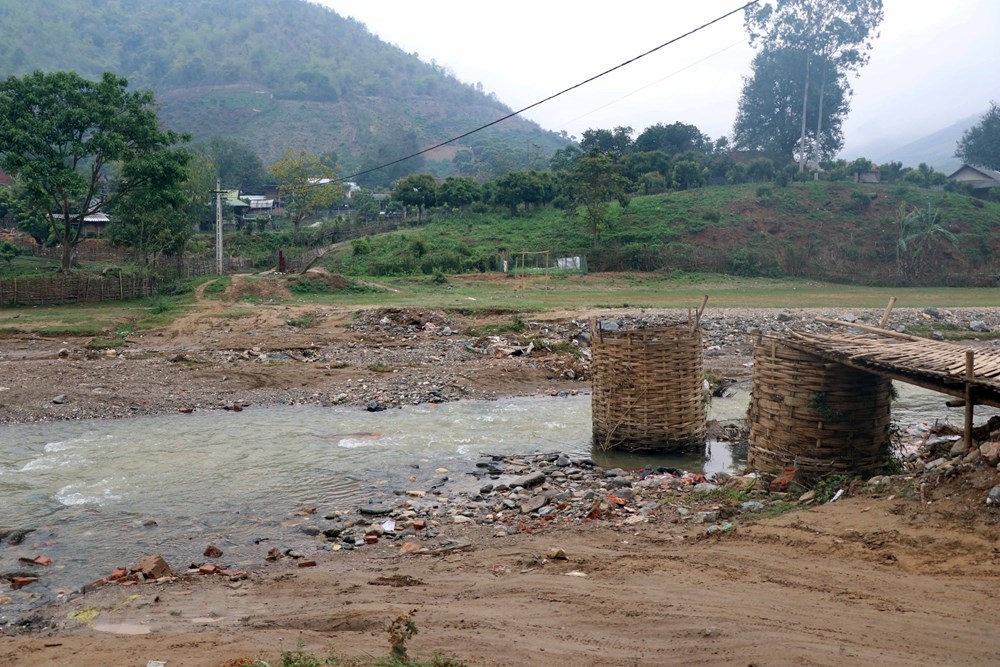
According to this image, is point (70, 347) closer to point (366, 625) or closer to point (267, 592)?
point (267, 592)

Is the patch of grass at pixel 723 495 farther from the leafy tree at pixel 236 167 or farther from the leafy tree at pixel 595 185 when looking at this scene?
the leafy tree at pixel 236 167

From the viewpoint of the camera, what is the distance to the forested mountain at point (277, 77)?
105 meters

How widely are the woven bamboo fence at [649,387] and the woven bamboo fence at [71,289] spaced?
22111 millimetres

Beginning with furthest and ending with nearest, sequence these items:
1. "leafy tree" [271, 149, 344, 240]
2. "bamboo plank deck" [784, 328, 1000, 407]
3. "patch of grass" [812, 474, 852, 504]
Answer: "leafy tree" [271, 149, 344, 240], "patch of grass" [812, 474, 852, 504], "bamboo plank deck" [784, 328, 1000, 407]

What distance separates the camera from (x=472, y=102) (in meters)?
154

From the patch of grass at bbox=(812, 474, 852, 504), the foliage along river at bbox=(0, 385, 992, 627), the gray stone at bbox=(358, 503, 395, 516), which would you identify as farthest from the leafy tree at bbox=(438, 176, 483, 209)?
the patch of grass at bbox=(812, 474, 852, 504)

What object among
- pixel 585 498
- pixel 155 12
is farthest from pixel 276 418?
pixel 155 12

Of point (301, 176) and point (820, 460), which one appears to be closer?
point (820, 460)

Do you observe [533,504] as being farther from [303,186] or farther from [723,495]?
[303,186]

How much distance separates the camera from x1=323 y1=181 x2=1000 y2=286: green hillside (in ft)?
122

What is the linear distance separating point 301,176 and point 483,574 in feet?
172

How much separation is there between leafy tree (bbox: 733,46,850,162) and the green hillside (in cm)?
1495

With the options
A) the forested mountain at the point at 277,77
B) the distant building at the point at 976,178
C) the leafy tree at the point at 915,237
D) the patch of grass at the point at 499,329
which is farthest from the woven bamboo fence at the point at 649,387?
the forested mountain at the point at 277,77

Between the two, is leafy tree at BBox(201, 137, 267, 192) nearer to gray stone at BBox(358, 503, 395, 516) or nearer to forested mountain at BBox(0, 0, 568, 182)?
forested mountain at BBox(0, 0, 568, 182)
